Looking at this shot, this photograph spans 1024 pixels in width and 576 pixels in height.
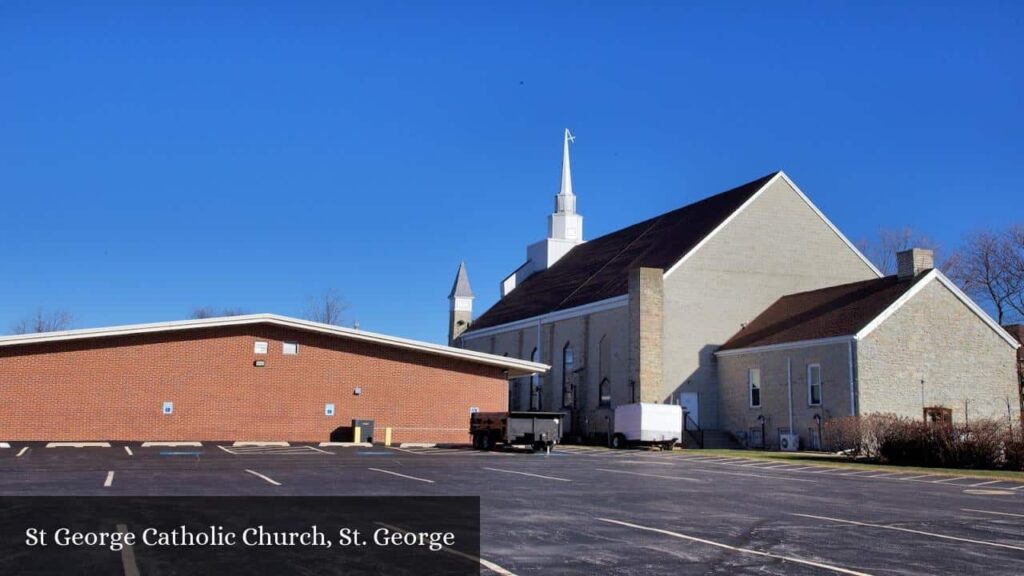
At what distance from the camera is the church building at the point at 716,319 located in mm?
41500

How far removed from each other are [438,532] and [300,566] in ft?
9.15

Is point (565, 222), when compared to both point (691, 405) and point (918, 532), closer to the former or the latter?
point (691, 405)

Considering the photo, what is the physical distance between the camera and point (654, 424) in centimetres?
4272

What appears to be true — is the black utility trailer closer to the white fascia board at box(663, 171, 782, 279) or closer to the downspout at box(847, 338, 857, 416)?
the downspout at box(847, 338, 857, 416)

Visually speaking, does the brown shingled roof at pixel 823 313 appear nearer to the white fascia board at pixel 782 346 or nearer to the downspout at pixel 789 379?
the white fascia board at pixel 782 346

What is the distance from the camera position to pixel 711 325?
4950cm

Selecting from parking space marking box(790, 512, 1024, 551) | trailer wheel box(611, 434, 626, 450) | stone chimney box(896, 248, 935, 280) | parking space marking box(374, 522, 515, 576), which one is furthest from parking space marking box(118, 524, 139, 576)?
stone chimney box(896, 248, 935, 280)

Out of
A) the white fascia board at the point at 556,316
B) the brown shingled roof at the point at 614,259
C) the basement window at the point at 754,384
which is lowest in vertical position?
the basement window at the point at 754,384

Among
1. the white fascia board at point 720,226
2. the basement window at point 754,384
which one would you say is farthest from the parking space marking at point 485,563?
the white fascia board at point 720,226

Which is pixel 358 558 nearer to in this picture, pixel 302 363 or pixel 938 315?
pixel 302 363

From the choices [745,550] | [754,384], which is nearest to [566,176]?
[754,384]

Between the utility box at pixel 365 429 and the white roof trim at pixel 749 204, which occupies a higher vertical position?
the white roof trim at pixel 749 204

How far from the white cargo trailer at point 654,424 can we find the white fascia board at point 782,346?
555 centimetres

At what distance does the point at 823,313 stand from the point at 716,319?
22.4 feet
